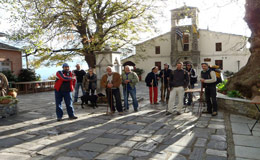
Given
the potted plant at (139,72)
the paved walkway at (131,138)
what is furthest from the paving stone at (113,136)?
the potted plant at (139,72)

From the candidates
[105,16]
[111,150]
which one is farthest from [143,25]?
[111,150]

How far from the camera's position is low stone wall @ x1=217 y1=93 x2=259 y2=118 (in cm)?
662

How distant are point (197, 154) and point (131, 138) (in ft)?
4.96

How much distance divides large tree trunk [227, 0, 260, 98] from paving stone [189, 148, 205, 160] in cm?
432

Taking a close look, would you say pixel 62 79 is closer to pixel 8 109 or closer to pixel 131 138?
pixel 8 109

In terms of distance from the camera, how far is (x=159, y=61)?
3312 cm

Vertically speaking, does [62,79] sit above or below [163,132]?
above

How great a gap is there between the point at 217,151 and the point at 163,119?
8.60 feet

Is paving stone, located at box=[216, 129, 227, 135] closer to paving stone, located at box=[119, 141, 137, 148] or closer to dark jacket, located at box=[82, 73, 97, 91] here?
paving stone, located at box=[119, 141, 137, 148]

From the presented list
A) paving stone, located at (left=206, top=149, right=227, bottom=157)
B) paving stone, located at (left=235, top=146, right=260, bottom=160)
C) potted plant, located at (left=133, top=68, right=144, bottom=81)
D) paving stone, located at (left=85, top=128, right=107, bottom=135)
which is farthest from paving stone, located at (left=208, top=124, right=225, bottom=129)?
potted plant, located at (left=133, top=68, right=144, bottom=81)

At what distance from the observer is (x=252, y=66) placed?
27.1ft

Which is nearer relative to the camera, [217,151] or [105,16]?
[217,151]

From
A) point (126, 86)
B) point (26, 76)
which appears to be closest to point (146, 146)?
point (126, 86)

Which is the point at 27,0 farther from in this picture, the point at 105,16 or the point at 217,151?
the point at 217,151
